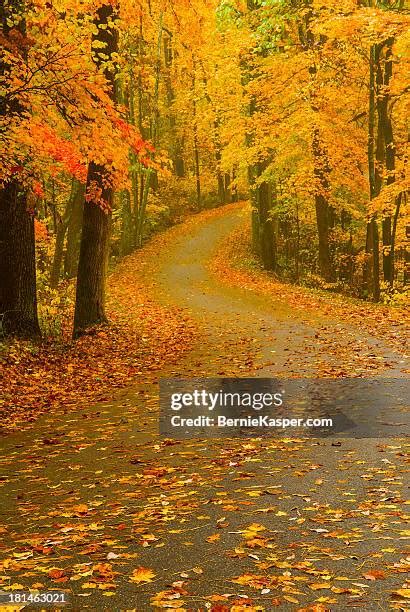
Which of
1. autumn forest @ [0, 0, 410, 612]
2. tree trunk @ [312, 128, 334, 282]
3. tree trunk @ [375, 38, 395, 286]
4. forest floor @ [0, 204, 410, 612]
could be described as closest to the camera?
forest floor @ [0, 204, 410, 612]

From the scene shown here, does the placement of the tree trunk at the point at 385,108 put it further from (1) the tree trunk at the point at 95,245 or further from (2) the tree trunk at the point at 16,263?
(2) the tree trunk at the point at 16,263

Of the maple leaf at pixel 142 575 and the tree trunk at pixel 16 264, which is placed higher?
the tree trunk at pixel 16 264

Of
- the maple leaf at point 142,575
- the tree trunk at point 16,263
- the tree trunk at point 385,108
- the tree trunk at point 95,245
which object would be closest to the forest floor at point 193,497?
the maple leaf at point 142,575

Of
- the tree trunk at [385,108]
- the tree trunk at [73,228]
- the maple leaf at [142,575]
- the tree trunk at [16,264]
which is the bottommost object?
the maple leaf at [142,575]

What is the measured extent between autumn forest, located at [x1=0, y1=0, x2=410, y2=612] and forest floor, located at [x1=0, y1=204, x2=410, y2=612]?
25mm

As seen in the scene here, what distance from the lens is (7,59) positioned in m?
10.0

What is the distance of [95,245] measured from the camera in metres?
14.6

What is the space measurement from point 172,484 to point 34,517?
4.45 feet

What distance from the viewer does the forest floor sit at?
14.0 feet

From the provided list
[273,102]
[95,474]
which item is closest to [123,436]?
[95,474]

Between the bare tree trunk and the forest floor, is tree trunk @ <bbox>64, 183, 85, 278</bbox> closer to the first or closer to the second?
the bare tree trunk

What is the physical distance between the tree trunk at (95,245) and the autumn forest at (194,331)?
5cm

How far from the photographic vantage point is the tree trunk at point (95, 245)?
14156mm

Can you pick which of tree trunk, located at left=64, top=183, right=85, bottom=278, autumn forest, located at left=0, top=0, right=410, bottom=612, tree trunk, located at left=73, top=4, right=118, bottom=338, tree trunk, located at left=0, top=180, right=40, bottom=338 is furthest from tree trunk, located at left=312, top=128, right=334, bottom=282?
tree trunk, located at left=0, top=180, right=40, bottom=338
